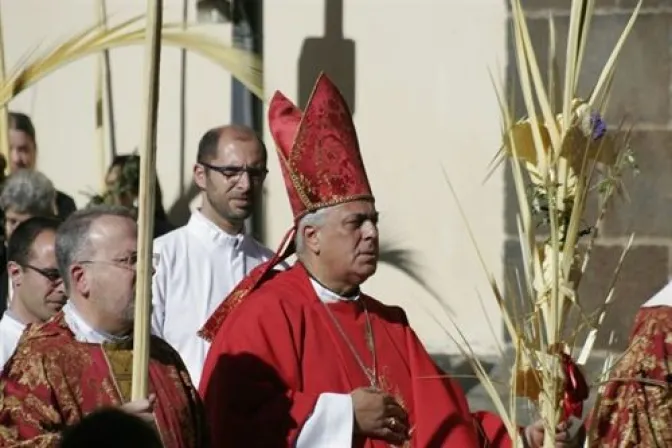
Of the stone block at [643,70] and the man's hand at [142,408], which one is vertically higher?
the stone block at [643,70]

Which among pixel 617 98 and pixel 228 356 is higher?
pixel 617 98

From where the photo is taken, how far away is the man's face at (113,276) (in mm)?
5504

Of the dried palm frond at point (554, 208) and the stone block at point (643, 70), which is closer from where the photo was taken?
the dried palm frond at point (554, 208)

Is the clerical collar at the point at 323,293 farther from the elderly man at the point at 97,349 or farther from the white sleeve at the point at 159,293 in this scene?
the white sleeve at the point at 159,293

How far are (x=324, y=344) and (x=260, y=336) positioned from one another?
0.75 ft

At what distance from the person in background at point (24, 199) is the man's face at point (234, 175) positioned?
94 cm

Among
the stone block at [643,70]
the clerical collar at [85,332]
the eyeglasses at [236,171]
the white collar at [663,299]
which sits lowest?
the white collar at [663,299]

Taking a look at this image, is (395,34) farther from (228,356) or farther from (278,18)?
(228,356)

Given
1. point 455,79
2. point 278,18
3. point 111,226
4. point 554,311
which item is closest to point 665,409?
point 554,311

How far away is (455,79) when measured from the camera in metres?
9.47

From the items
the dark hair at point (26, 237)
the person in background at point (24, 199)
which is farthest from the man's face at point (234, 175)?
the person in background at point (24, 199)

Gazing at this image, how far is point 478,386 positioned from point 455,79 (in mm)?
1282

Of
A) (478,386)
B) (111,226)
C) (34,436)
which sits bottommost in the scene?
(478,386)

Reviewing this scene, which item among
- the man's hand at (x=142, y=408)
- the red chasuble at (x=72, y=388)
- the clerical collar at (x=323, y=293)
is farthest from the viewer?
the clerical collar at (x=323, y=293)
